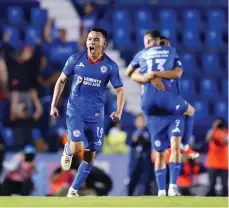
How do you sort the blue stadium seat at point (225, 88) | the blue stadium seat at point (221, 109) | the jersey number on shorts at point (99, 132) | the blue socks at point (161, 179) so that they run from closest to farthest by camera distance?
the jersey number on shorts at point (99, 132) < the blue socks at point (161, 179) < the blue stadium seat at point (221, 109) < the blue stadium seat at point (225, 88)

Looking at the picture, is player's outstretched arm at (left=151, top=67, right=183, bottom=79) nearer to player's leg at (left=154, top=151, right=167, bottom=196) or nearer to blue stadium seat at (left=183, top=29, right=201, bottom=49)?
player's leg at (left=154, top=151, right=167, bottom=196)

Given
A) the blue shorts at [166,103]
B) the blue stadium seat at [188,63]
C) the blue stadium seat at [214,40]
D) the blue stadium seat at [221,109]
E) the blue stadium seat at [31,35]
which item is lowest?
the blue stadium seat at [221,109]

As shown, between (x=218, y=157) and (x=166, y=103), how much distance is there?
5.15 metres

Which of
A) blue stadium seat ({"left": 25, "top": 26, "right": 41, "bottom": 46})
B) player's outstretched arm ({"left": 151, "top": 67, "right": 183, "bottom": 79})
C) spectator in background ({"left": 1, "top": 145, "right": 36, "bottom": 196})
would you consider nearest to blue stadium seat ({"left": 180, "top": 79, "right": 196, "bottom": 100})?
blue stadium seat ({"left": 25, "top": 26, "right": 41, "bottom": 46})

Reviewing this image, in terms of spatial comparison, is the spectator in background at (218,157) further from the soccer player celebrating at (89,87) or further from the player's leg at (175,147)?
the soccer player celebrating at (89,87)

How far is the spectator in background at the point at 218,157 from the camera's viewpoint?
16734mm

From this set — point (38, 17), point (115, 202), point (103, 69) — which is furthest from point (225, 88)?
point (115, 202)

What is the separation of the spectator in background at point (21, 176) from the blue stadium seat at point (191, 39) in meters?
5.83

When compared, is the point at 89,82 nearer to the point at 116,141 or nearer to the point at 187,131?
the point at 187,131

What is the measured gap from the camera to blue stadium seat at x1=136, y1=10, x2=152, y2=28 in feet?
69.8

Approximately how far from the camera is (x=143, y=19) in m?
21.3

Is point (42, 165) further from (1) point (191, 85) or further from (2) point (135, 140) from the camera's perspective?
(1) point (191, 85)

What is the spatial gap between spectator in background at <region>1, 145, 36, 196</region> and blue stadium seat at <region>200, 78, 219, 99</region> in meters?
5.26

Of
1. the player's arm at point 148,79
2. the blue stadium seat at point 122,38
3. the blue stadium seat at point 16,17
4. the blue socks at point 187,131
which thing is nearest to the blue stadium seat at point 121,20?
the blue stadium seat at point 122,38
